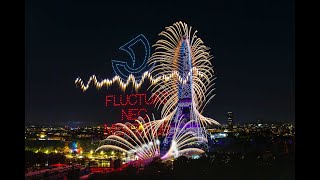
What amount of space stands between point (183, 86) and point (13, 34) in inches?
607

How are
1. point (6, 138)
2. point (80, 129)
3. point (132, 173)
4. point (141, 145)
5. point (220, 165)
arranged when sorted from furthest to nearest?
point (80, 129), point (141, 145), point (220, 165), point (132, 173), point (6, 138)

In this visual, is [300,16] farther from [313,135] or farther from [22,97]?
[22,97]

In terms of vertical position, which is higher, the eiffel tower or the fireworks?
the eiffel tower

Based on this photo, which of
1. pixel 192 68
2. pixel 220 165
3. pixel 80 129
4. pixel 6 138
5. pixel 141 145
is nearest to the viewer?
pixel 6 138

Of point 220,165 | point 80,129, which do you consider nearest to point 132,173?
point 220,165

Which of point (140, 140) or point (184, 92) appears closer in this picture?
point (184, 92)

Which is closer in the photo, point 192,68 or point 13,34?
point 13,34

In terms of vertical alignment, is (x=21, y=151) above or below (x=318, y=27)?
below

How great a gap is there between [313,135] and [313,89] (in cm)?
20

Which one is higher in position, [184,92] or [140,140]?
[184,92]

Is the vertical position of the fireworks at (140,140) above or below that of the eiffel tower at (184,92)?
below

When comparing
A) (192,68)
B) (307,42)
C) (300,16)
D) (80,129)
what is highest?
(192,68)

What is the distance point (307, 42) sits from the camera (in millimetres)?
1716

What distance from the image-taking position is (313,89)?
170cm
